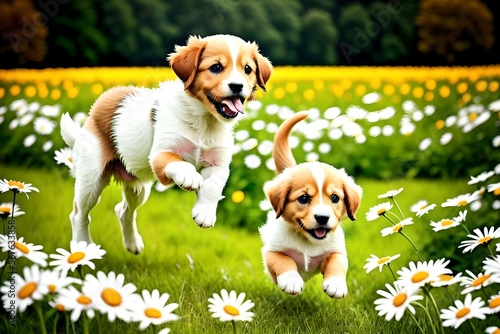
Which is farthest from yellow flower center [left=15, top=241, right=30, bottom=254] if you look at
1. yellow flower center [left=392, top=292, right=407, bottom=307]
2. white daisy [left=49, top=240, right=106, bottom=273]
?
yellow flower center [left=392, top=292, right=407, bottom=307]

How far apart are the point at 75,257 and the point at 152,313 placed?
41cm

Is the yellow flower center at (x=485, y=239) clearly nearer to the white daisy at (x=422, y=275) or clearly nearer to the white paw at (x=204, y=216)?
the white daisy at (x=422, y=275)

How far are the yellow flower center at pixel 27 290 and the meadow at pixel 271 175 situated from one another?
89mm

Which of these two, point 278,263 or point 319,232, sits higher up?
point 319,232

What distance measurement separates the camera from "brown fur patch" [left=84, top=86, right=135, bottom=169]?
2.97 meters

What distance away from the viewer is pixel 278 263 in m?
2.53

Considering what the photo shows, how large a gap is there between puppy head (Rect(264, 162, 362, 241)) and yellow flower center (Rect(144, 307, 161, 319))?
645 millimetres

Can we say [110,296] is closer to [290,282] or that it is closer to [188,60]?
[290,282]

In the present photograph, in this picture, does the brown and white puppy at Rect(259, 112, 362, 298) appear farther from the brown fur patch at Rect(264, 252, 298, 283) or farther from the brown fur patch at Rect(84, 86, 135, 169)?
the brown fur patch at Rect(84, 86, 135, 169)

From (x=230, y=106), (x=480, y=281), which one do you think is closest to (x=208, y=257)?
(x=230, y=106)

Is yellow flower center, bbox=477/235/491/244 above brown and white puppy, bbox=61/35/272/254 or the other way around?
the other way around

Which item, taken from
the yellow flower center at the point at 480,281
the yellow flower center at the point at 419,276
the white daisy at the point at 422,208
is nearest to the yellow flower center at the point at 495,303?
→ the yellow flower center at the point at 480,281

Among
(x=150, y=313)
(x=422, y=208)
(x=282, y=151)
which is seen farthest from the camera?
(x=422, y=208)

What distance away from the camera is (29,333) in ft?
8.39
